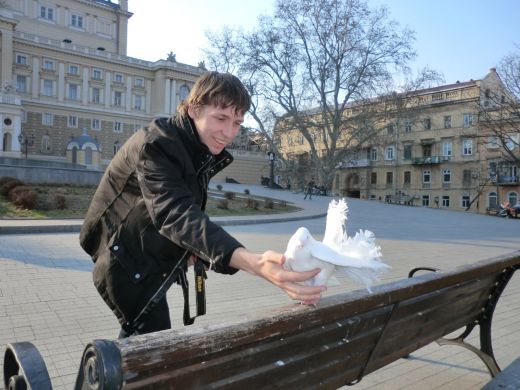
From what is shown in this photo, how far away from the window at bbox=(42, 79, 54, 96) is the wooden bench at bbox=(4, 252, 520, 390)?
209 ft

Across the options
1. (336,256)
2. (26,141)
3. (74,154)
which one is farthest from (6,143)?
(336,256)

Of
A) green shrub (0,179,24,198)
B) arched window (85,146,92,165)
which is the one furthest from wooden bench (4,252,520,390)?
arched window (85,146,92,165)

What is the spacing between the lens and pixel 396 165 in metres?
55.7

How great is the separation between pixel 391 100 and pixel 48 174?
26.3 metres

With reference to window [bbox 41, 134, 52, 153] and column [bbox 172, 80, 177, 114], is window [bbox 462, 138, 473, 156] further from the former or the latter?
window [bbox 41, 134, 52, 153]

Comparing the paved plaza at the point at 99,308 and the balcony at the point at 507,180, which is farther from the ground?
the balcony at the point at 507,180

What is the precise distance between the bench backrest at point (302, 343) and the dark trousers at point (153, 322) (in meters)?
0.70

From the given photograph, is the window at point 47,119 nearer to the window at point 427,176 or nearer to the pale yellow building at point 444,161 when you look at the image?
the pale yellow building at point 444,161

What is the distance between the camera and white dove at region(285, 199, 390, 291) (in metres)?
1.19

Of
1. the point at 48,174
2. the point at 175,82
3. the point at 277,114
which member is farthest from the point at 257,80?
the point at 175,82

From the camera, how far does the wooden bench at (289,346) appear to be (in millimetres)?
1056

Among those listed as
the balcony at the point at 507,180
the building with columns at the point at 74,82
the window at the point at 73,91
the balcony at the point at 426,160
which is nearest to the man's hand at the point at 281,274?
the building with columns at the point at 74,82

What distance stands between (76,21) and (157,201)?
246 feet

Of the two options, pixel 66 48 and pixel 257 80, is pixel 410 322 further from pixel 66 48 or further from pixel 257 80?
pixel 66 48
